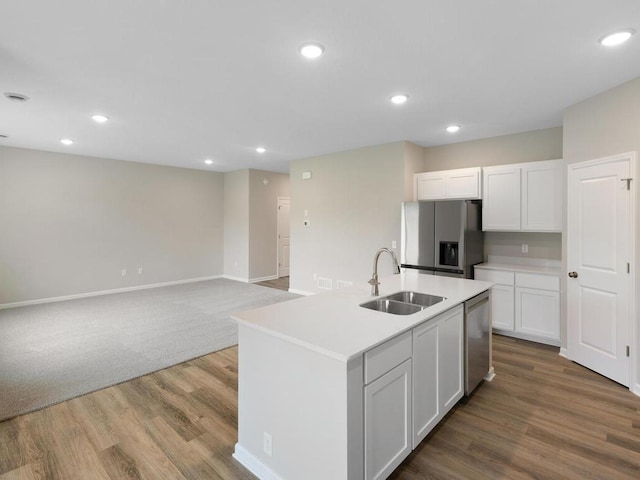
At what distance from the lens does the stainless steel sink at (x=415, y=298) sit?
8.29 feet

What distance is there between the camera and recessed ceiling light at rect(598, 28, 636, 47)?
209cm

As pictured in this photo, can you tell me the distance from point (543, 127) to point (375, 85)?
8.72 ft

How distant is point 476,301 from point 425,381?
97 cm

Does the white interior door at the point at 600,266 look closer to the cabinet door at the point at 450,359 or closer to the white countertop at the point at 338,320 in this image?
the white countertop at the point at 338,320

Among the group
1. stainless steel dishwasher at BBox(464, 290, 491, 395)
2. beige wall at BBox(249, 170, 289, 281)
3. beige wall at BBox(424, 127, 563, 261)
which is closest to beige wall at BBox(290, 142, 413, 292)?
beige wall at BBox(424, 127, 563, 261)

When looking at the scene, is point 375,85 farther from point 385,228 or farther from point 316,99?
point 385,228

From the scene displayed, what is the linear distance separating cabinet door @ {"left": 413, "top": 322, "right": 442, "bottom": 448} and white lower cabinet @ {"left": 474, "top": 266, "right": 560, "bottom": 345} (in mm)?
2249

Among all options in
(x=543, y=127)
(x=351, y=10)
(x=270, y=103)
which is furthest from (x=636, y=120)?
(x=270, y=103)

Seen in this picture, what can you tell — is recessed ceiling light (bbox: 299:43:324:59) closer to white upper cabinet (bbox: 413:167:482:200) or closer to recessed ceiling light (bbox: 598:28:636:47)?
recessed ceiling light (bbox: 598:28:636:47)

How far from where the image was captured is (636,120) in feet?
9.10

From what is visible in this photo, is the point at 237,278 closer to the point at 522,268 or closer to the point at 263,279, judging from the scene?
the point at 263,279

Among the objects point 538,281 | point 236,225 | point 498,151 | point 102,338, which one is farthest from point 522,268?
point 236,225

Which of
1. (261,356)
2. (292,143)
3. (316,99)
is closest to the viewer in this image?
(261,356)

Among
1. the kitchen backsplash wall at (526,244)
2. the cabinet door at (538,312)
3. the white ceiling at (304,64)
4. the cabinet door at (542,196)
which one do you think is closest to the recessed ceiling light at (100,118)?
the white ceiling at (304,64)
